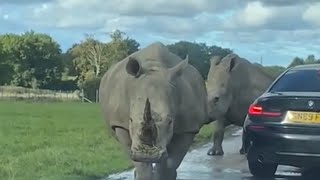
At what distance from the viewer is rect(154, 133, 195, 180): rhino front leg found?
9.12 m

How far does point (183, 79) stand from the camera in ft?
29.3

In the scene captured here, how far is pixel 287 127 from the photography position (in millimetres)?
10930

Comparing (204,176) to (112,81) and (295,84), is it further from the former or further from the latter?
(112,81)

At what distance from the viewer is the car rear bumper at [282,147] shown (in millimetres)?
10797

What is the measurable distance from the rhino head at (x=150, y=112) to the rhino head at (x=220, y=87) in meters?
8.05

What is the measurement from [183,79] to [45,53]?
10086 cm

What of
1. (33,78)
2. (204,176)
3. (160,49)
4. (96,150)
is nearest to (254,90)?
(96,150)

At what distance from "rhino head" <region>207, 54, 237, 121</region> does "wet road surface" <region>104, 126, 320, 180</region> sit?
0.95 metres

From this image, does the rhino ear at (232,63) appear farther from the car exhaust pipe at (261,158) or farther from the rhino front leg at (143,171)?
the rhino front leg at (143,171)

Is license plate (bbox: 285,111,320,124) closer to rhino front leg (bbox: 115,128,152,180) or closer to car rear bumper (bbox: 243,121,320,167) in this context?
car rear bumper (bbox: 243,121,320,167)

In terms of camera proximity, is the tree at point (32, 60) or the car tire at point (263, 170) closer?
the car tire at point (263, 170)

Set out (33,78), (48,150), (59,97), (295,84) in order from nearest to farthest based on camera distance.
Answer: (295,84) < (48,150) < (59,97) < (33,78)

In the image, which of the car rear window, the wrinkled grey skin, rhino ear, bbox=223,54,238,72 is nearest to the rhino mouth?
the car rear window

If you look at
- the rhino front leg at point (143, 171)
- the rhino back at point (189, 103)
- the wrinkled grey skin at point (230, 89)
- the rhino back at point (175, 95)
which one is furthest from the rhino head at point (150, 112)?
the wrinkled grey skin at point (230, 89)
